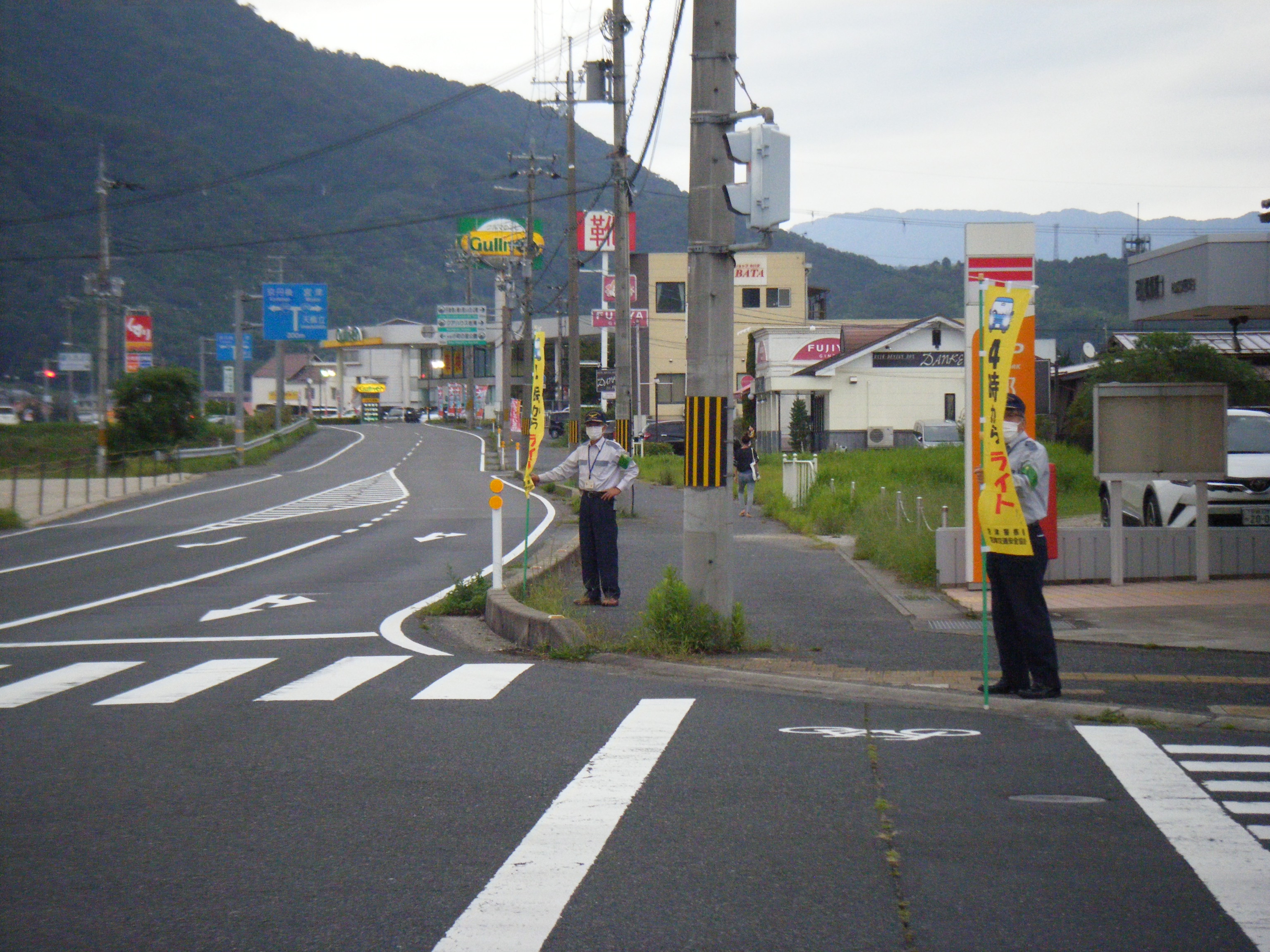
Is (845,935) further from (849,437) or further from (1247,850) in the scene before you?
(849,437)

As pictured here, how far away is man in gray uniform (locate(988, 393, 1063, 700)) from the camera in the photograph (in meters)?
7.84

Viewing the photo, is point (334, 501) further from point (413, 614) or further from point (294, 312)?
point (294, 312)

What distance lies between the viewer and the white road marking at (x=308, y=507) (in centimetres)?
2067

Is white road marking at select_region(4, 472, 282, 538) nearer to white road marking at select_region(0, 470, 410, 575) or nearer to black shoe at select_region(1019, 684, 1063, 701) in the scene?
white road marking at select_region(0, 470, 410, 575)

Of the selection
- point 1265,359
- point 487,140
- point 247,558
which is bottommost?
point 247,558

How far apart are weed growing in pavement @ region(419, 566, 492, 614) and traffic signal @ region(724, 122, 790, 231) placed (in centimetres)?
484

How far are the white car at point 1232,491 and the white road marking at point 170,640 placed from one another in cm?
870

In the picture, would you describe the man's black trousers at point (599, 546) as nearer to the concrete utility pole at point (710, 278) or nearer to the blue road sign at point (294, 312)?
the concrete utility pole at point (710, 278)

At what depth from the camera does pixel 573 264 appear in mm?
32156

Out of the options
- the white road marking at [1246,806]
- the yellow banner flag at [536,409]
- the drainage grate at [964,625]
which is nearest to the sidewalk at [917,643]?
the drainage grate at [964,625]

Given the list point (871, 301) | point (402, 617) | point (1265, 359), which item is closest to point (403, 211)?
point (871, 301)

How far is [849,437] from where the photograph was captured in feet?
170

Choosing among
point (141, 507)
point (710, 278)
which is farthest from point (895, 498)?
point (141, 507)

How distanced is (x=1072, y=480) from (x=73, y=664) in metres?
20.9
